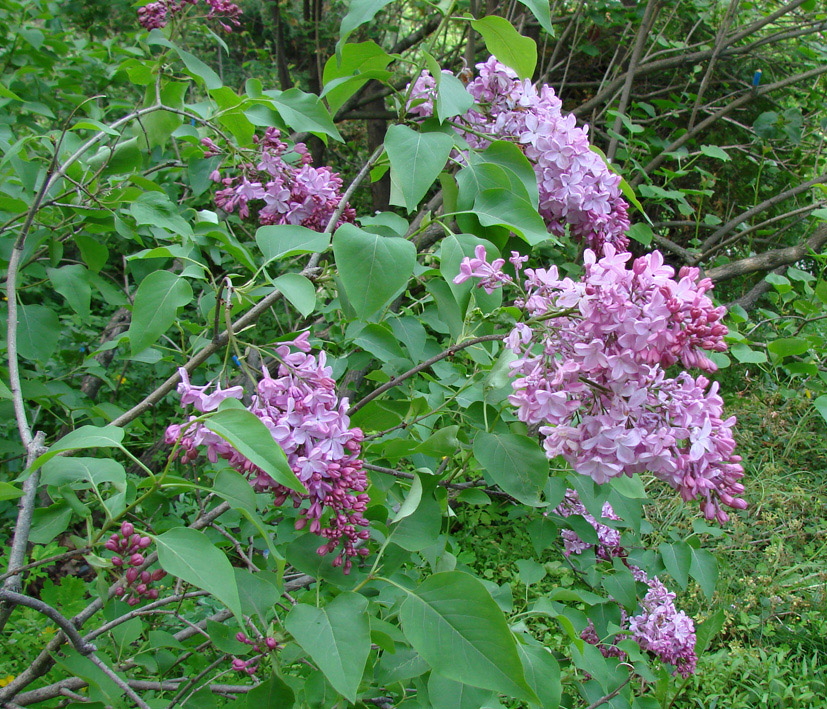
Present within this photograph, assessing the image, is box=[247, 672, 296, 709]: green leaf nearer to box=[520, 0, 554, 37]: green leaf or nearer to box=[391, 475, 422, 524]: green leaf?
box=[391, 475, 422, 524]: green leaf

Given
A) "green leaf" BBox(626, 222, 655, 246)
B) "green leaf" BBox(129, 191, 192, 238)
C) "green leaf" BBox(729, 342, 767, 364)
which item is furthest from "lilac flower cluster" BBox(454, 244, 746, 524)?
"green leaf" BBox(626, 222, 655, 246)

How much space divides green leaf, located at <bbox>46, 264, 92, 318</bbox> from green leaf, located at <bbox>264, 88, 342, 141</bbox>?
0.66 m

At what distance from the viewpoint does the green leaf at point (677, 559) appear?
1417 mm

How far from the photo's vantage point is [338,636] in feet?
2.34

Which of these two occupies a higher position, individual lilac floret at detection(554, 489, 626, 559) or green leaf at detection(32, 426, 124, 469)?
green leaf at detection(32, 426, 124, 469)

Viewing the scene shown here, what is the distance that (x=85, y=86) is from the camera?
3.35 m

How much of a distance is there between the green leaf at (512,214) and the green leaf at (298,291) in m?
0.26

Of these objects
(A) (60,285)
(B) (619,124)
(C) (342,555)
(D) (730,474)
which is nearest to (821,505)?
(B) (619,124)

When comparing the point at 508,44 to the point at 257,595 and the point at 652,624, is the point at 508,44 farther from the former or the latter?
the point at 652,624

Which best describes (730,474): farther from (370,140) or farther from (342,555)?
(370,140)

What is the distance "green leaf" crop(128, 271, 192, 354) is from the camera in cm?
88

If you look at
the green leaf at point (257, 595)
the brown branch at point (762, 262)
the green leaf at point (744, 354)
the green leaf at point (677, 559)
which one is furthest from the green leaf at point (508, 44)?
the brown branch at point (762, 262)

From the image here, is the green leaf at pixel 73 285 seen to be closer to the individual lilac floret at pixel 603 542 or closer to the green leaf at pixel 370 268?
the green leaf at pixel 370 268

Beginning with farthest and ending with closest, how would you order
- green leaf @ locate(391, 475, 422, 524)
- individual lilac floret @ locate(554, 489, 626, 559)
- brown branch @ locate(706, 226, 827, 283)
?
brown branch @ locate(706, 226, 827, 283), individual lilac floret @ locate(554, 489, 626, 559), green leaf @ locate(391, 475, 422, 524)
